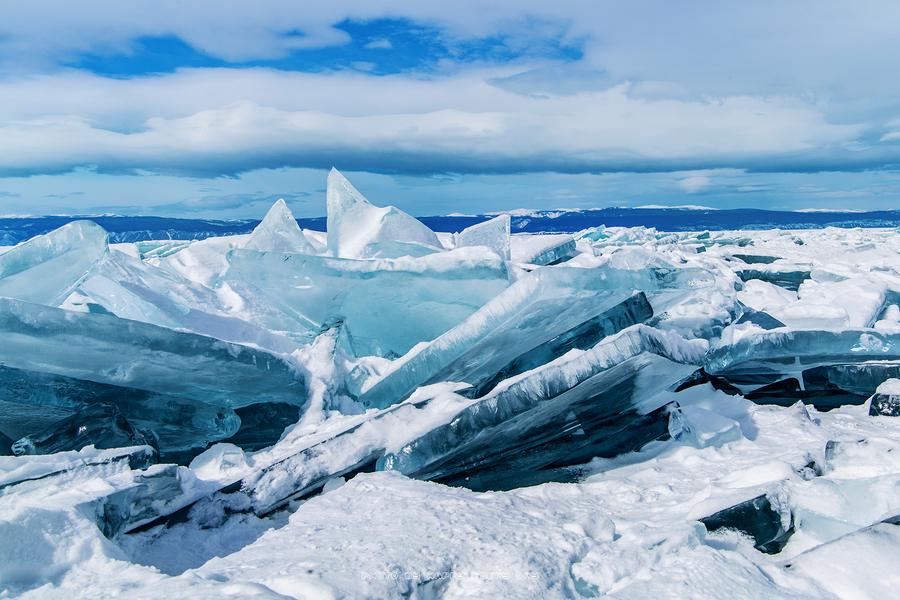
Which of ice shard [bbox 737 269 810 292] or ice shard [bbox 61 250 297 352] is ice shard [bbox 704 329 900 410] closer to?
ice shard [bbox 61 250 297 352]

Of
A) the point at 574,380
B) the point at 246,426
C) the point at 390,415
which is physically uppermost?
the point at 574,380

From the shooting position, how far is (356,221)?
4992 millimetres

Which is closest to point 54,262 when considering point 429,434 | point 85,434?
point 85,434

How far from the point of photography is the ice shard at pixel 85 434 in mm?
2536

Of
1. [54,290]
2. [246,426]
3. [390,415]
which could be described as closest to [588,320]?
[390,415]

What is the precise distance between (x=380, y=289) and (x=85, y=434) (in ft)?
5.84

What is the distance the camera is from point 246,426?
3.13m

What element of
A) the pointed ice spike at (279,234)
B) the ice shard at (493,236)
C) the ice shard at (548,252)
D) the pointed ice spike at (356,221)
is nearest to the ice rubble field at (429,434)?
the pointed ice spike at (356,221)

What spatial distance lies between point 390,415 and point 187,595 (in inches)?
50.9

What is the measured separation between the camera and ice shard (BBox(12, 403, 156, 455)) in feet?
8.32

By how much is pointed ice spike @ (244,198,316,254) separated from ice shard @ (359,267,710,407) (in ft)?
7.14

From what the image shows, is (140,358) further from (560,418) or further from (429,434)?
(560,418)

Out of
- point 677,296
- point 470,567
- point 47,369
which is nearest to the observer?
point 470,567

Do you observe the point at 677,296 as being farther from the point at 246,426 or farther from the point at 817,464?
the point at 246,426
